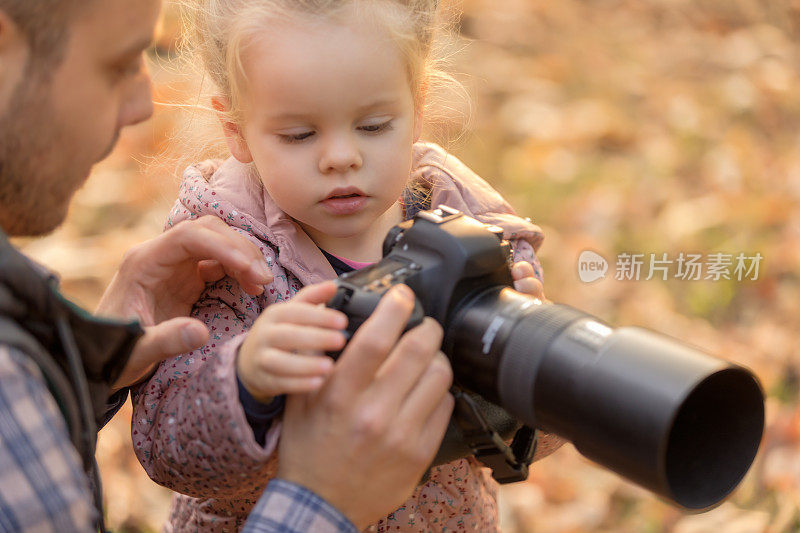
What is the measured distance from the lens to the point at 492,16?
396cm

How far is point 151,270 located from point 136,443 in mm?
235

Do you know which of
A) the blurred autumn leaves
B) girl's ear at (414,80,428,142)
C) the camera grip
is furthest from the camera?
the blurred autumn leaves

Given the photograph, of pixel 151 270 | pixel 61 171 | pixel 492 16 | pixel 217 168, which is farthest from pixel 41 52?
pixel 492 16

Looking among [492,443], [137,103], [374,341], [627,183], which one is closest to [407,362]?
[374,341]

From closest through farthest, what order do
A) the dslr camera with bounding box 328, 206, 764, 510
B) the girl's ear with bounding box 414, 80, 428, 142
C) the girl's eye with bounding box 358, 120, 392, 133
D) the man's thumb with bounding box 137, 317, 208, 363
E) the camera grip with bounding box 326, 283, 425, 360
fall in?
the dslr camera with bounding box 328, 206, 764, 510, the camera grip with bounding box 326, 283, 425, 360, the man's thumb with bounding box 137, 317, 208, 363, the girl's eye with bounding box 358, 120, 392, 133, the girl's ear with bounding box 414, 80, 428, 142

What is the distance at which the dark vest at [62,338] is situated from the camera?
76 centimetres

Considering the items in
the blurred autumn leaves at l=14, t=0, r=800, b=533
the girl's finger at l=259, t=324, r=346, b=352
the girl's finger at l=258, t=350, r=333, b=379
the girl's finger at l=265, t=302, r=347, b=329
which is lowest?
the blurred autumn leaves at l=14, t=0, r=800, b=533

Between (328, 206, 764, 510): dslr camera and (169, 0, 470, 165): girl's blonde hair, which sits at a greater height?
(169, 0, 470, 165): girl's blonde hair

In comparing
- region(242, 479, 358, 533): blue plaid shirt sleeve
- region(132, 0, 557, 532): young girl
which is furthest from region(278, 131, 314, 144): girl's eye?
region(242, 479, 358, 533): blue plaid shirt sleeve

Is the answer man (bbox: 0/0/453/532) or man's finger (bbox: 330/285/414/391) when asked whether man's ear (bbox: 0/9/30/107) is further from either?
man's finger (bbox: 330/285/414/391)

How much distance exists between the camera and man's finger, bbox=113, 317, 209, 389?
3.39ft

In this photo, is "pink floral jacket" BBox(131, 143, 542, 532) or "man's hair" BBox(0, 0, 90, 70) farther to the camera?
"pink floral jacket" BBox(131, 143, 542, 532)

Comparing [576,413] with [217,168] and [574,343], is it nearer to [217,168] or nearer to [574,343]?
[574,343]

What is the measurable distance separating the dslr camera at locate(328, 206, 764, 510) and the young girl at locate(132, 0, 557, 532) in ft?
0.46
